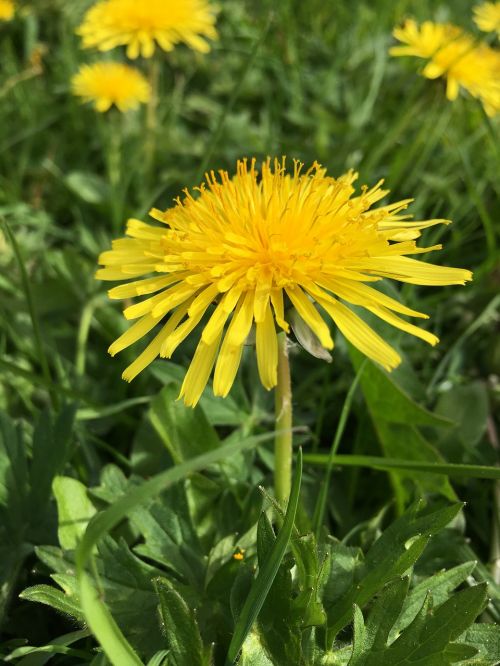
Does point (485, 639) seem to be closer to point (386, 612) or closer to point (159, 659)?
point (386, 612)

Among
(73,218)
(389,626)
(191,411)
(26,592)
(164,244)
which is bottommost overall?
(389,626)

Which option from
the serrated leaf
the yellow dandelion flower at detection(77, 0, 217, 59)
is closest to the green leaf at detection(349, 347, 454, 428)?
the serrated leaf

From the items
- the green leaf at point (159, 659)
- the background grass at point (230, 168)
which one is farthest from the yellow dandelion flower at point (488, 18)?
the green leaf at point (159, 659)

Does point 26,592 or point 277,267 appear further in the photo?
point 277,267

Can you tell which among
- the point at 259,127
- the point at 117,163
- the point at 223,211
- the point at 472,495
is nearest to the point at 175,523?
the point at 223,211

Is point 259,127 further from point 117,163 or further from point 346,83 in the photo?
point 117,163

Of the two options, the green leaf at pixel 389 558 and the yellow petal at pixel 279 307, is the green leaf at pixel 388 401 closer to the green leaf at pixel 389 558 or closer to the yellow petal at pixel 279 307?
the green leaf at pixel 389 558
